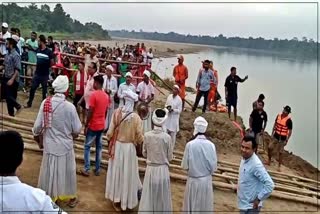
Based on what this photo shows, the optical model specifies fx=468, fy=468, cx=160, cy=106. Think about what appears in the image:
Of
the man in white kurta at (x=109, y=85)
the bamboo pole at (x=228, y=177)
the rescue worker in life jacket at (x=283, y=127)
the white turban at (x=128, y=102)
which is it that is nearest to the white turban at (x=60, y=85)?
the white turban at (x=128, y=102)

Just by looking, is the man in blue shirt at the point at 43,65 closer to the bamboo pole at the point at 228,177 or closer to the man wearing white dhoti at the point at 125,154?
the bamboo pole at the point at 228,177

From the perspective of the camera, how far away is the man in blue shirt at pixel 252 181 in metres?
4.50

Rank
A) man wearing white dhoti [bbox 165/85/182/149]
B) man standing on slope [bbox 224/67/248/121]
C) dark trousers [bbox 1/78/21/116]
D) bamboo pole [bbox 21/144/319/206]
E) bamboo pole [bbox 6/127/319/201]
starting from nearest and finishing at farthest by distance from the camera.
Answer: bamboo pole [bbox 21/144/319/206]
bamboo pole [bbox 6/127/319/201]
dark trousers [bbox 1/78/21/116]
man wearing white dhoti [bbox 165/85/182/149]
man standing on slope [bbox 224/67/248/121]

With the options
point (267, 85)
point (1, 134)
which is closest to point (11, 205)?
point (1, 134)

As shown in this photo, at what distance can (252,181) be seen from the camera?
4.58 m

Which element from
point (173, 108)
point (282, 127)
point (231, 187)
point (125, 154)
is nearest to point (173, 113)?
point (173, 108)

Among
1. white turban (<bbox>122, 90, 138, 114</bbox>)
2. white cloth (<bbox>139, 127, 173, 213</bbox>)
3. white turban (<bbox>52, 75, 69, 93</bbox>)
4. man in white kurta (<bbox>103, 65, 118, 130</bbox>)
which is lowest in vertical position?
white cloth (<bbox>139, 127, 173, 213</bbox>)

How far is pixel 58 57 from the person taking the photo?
10.8m

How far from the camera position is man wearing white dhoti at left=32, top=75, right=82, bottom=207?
519cm

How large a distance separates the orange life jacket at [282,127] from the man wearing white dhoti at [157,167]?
15.8 ft

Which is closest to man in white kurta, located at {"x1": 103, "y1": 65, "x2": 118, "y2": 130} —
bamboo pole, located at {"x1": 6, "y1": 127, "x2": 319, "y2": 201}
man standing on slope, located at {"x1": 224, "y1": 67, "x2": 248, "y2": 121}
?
bamboo pole, located at {"x1": 6, "y1": 127, "x2": 319, "y2": 201}

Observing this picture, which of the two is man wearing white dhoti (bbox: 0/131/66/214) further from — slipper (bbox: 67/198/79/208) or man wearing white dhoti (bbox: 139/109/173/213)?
slipper (bbox: 67/198/79/208)

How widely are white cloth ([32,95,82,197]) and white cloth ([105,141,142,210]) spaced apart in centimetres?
60

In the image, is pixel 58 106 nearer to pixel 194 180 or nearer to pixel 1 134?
pixel 194 180
